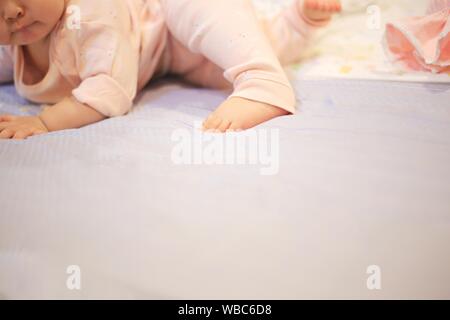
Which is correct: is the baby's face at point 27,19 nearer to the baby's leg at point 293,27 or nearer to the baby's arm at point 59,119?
the baby's arm at point 59,119

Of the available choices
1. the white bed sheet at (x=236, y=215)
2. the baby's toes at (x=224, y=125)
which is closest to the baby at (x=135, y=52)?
A: the baby's toes at (x=224, y=125)

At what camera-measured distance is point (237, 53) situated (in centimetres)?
89

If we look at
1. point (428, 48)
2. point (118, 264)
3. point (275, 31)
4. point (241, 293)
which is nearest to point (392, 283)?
point (241, 293)

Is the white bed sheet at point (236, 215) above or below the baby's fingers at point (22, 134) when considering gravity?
below

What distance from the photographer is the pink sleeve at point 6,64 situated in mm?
1033

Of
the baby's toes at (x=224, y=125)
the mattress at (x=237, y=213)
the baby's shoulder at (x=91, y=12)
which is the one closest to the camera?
the mattress at (x=237, y=213)

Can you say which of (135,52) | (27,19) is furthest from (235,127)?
(27,19)

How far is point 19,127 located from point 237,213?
0.47 m

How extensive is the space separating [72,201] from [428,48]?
2.31 ft

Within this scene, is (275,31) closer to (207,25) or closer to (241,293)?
(207,25)

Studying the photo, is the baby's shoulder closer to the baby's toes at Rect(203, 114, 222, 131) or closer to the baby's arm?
the baby's arm

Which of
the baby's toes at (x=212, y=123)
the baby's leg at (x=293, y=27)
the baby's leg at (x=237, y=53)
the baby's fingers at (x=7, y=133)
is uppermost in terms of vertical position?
the baby's leg at (x=293, y=27)

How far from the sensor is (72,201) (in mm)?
585

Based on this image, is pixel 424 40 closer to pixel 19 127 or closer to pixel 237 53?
pixel 237 53
